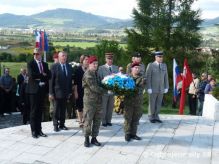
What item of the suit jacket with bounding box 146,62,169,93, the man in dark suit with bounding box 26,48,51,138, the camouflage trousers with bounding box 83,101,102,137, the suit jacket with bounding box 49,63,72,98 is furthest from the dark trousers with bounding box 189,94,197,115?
the man in dark suit with bounding box 26,48,51,138

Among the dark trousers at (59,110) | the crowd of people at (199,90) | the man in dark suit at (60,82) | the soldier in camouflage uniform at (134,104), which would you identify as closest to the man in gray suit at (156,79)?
the soldier in camouflage uniform at (134,104)

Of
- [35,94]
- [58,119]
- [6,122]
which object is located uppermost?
[35,94]

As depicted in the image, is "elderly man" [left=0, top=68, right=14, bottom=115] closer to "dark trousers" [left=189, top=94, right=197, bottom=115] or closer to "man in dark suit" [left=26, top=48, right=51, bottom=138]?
"man in dark suit" [left=26, top=48, right=51, bottom=138]

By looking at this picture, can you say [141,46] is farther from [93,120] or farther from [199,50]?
[93,120]

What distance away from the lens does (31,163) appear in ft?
23.5

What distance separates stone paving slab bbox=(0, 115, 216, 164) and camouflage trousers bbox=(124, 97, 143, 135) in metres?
0.32

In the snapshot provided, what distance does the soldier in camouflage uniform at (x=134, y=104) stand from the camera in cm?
841

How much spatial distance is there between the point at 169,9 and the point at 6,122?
25268 millimetres

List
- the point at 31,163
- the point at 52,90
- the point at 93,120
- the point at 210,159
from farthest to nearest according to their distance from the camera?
1. the point at 52,90
2. the point at 93,120
3. the point at 210,159
4. the point at 31,163

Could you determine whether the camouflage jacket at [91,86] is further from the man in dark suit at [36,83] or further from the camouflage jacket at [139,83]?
Result: the man in dark suit at [36,83]

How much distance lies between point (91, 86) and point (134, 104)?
109cm

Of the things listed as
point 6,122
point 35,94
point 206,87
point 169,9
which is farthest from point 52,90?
point 169,9

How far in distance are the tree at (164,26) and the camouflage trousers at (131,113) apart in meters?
25.8

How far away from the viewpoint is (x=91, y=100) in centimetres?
802
